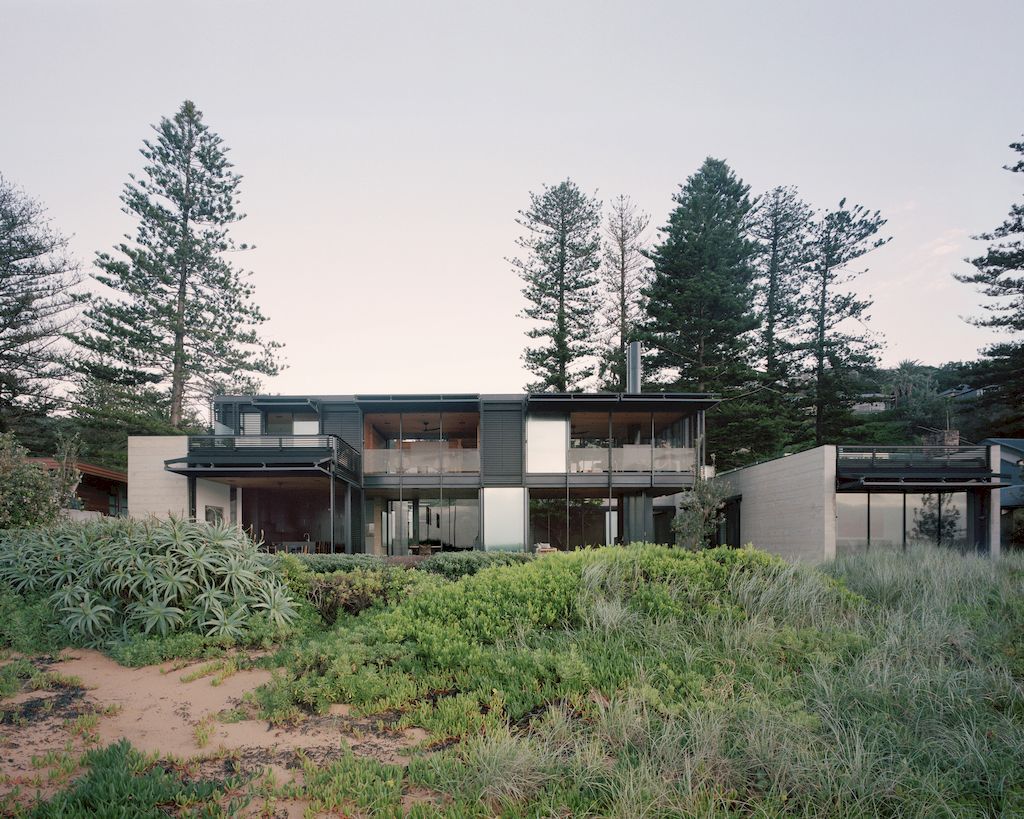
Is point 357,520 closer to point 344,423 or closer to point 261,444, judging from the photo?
point 344,423

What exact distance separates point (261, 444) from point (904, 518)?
18326mm

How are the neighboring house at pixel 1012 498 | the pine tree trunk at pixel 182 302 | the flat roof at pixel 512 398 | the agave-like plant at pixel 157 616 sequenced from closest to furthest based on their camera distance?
the agave-like plant at pixel 157 616, the flat roof at pixel 512 398, the neighboring house at pixel 1012 498, the pine tree trunk at pixel 182 302

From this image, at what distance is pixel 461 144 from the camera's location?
15.0 meters

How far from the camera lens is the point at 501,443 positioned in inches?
748

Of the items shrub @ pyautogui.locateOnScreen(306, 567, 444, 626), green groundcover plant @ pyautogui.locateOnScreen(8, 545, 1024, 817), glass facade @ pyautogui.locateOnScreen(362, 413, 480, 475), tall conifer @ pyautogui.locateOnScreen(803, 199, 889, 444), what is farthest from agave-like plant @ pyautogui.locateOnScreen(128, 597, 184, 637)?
tall conifer @ pyautogui.locateOnScreen(803, 199, 889, 444)

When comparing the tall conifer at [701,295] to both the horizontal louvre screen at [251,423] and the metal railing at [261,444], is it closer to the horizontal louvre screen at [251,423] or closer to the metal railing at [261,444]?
the metal railing at [261,444]

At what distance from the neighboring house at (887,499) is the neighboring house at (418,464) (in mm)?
3106

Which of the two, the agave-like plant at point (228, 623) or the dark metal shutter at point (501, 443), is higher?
the dark metal shutter at point (501, 443)

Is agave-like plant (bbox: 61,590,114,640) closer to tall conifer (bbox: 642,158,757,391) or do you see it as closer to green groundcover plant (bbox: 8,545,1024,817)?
green groundcover plant (bbox: 8,545,1024,817)

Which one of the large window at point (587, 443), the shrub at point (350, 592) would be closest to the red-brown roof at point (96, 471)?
the large window at point (587, 443)

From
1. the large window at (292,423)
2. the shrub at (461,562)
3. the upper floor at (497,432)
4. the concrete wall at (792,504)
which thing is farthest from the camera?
the large window at (292,423)

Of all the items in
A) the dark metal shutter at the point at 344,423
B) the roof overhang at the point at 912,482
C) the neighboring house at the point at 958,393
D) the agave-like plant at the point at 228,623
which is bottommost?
the agave-like plant at the point at 228,623

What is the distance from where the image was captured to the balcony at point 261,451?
52.6 ft

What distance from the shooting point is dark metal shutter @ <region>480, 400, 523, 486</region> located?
1888cm
